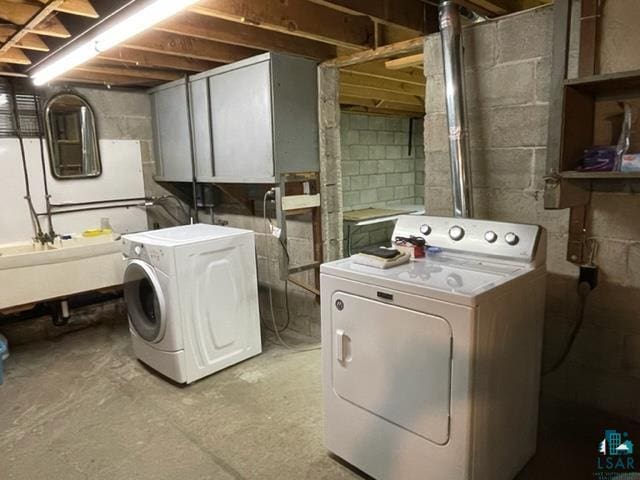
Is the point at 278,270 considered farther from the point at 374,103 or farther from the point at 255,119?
the point at 374,103

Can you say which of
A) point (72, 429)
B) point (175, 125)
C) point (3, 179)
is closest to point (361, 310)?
point (72, 429)

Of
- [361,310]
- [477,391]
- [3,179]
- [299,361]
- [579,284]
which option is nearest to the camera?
[477,391]

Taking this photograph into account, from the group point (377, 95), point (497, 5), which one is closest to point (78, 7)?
point (497, 5)

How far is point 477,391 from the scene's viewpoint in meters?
1.53

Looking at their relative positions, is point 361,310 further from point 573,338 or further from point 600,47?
point 600,47

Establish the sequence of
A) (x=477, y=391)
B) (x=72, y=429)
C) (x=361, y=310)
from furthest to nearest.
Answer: (x=72, y=429) → (x=361, y=310) → (x=477, y=391)

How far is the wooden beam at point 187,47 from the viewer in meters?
2.58

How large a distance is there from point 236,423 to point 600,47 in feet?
8.13

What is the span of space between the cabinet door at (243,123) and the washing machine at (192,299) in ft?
1.46

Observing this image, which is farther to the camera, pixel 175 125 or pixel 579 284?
pixel 175 125

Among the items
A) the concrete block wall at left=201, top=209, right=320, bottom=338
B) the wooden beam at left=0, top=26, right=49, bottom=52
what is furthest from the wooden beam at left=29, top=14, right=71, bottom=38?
the concrete block wall at left=201, top=209, right=320, bottom=338

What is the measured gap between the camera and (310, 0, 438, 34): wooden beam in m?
2.10

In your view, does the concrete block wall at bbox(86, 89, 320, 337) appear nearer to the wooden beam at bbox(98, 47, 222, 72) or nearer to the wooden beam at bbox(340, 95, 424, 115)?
the wooden beam at bbox(98, 47, 222, 72)

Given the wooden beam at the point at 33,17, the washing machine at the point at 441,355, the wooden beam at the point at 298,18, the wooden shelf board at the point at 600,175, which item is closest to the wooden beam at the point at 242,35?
the wooden beam at the point at 298,18
